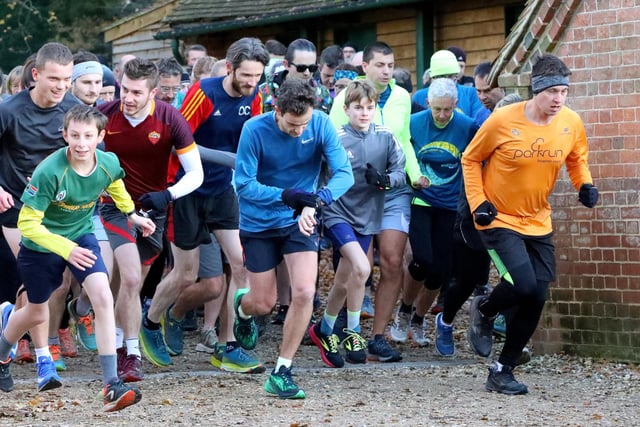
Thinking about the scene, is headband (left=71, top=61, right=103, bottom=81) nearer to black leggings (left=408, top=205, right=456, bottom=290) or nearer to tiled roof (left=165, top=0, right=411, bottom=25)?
black leggings (left=408, top=205, right=456, bottom=290)

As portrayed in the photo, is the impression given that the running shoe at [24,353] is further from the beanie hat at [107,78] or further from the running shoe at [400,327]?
the running shoe at [400,327]

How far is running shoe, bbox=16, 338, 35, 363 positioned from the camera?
9.72m

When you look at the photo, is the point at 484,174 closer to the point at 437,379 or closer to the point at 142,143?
the point at 437,379

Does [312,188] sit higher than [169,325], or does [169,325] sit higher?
[312,188]

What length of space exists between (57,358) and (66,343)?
0.76 meters

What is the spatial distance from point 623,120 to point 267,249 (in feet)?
9.43

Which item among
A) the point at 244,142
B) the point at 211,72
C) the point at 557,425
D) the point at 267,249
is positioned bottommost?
the point at 557,425

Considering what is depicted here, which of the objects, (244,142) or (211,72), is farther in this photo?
(211,72)

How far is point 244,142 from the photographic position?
831cm

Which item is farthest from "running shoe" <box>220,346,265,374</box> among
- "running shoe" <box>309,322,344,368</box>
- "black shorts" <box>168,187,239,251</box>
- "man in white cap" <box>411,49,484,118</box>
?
"man in white cap" <box>411,49,484,118</box>

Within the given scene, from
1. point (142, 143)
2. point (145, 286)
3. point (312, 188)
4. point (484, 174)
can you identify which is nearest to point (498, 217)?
point (484, 174)

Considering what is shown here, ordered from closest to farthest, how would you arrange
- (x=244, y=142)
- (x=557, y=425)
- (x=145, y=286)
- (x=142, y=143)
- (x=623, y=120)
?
(x=557, y=425)
(x=244, y=142)
(x=142, y=143)
(x=623, y=120)
(x=145, y=286)

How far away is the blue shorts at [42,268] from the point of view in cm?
787

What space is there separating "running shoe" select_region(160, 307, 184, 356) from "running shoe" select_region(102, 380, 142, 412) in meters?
2.52
